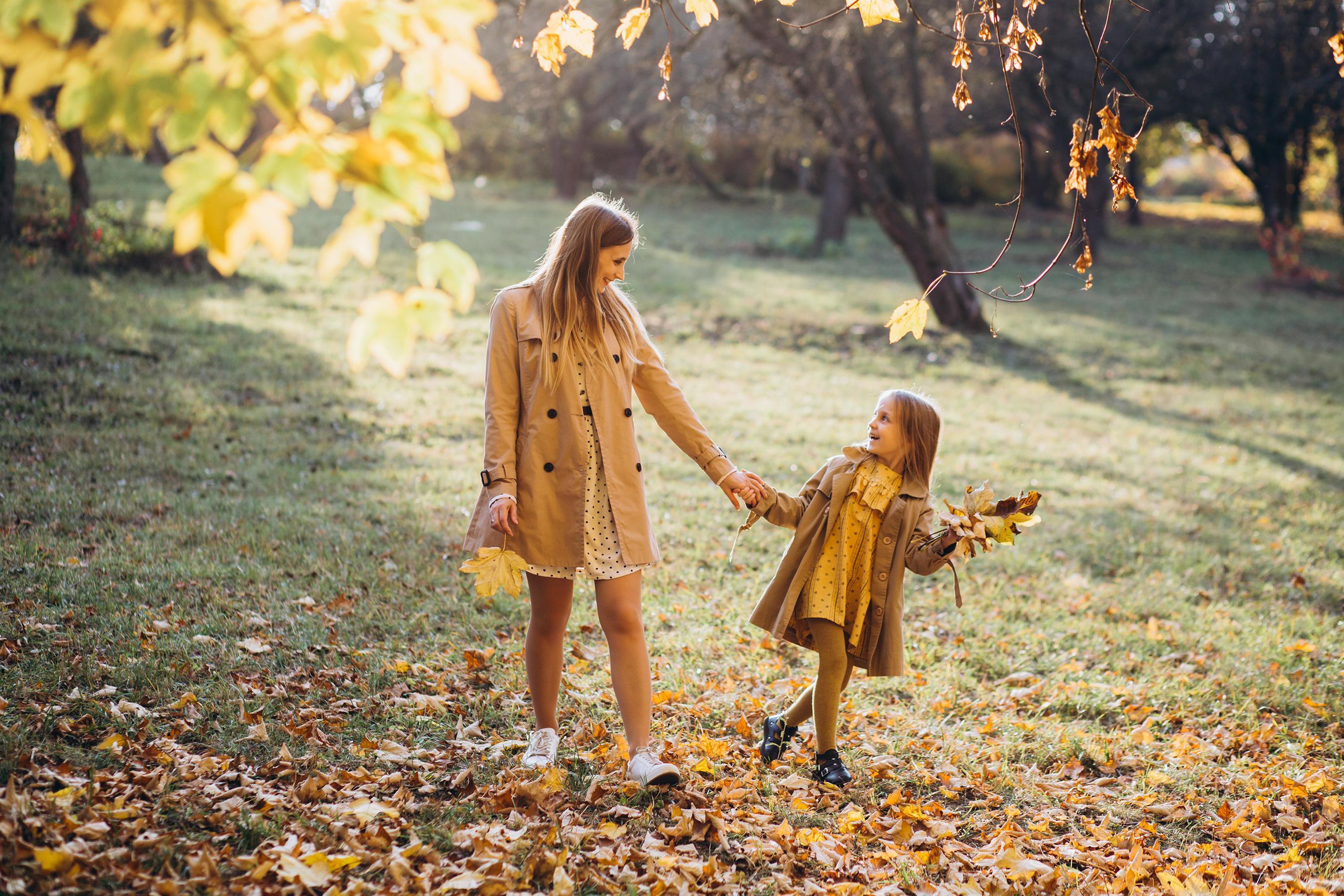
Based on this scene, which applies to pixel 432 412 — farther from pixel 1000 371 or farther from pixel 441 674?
pixel 1000 371

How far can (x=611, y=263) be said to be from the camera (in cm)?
357

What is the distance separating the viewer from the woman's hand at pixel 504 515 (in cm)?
332

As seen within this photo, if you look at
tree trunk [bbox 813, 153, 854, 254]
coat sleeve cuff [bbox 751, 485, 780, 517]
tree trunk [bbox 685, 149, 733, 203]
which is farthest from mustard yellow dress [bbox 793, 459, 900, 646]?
tree trunk [bbox 685, 149, 733, 203]

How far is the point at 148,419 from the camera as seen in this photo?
8008 mm

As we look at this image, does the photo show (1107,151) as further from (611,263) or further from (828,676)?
(828,676)

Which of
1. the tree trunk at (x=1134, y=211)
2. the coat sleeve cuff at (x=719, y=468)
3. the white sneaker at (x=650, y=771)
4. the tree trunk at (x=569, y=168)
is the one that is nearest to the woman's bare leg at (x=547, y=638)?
the white sneaker at (x=650, y=771)

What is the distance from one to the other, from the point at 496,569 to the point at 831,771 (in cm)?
155

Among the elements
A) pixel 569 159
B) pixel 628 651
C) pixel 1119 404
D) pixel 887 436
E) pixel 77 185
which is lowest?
pixel 628 651

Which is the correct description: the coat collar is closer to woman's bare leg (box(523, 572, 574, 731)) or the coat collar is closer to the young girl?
the young girl

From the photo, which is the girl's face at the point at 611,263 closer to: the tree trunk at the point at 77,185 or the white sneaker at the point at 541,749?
the white sneaker at the point at 541,749

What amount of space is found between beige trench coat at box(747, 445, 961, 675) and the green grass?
0.61 metres

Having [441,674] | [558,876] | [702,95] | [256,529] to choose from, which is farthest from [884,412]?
[702,95]

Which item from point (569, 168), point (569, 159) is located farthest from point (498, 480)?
point (569, 159)

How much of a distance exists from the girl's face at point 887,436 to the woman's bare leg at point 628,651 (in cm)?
101
